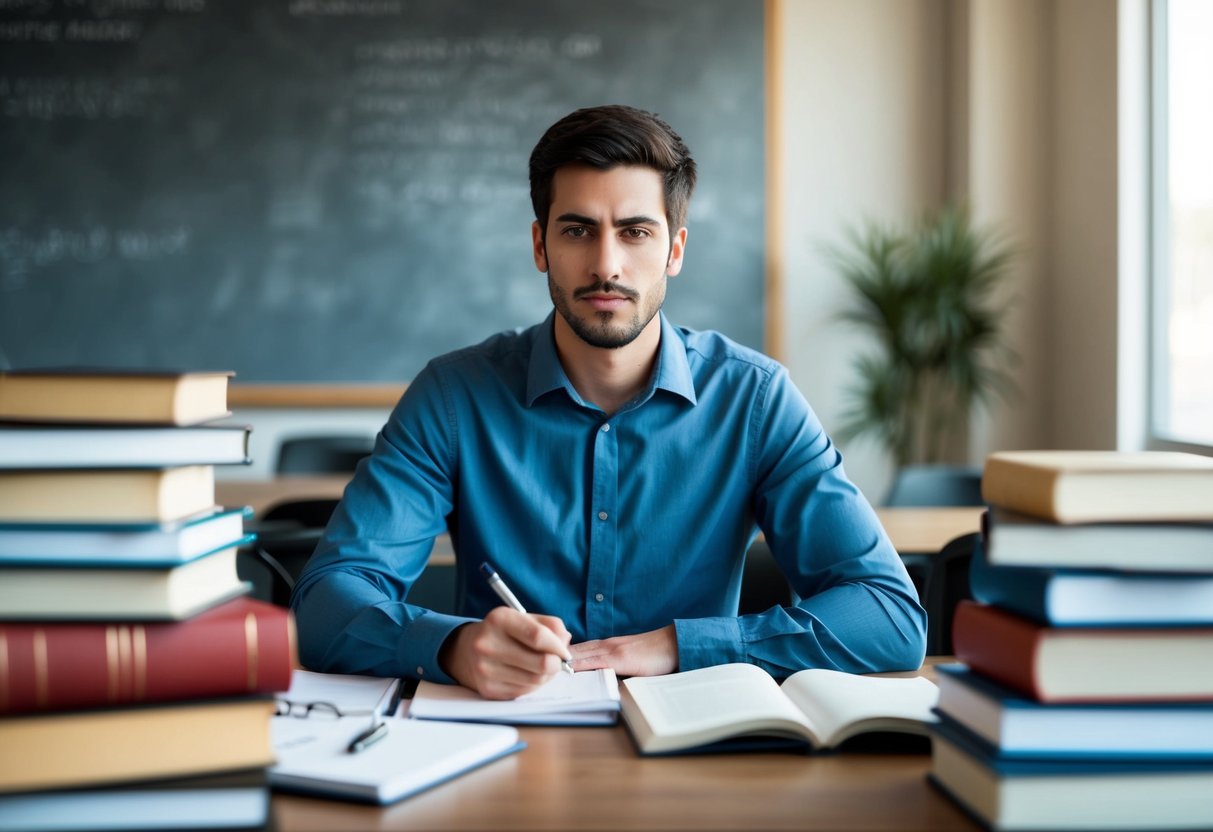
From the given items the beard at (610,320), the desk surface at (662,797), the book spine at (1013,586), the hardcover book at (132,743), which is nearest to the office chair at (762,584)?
the beard at (610,320)

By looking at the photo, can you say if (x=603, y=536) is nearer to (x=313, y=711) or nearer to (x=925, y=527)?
(x=313, y=711)

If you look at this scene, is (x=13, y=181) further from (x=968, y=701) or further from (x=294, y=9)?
(x=968, y=701)

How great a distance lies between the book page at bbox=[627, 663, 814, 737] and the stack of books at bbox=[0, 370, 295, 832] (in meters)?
0.39

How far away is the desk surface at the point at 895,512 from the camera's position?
93.6 inches

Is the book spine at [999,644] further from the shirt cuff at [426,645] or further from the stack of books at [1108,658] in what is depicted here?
the shirt cuff at [426,645]

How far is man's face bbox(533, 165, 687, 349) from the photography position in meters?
1.67

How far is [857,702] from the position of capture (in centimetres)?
112

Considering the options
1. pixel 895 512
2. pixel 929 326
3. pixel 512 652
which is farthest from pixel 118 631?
pixel 929 326

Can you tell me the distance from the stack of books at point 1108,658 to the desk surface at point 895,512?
1.40 meters

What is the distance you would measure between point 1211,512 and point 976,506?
2515 mm

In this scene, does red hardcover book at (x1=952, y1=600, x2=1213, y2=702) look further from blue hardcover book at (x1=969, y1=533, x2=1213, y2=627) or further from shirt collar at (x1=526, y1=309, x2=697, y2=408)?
shirt collar at (x1=526, y1=309, x2=697, y2=408)

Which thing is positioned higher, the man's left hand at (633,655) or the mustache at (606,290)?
the mustache at (606,290)

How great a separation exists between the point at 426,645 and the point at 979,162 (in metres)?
3.81

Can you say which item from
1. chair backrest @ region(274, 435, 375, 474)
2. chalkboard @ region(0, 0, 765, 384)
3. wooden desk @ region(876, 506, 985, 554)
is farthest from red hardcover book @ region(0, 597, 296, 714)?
chalkboard @ region(0, 0, 765, 384)
